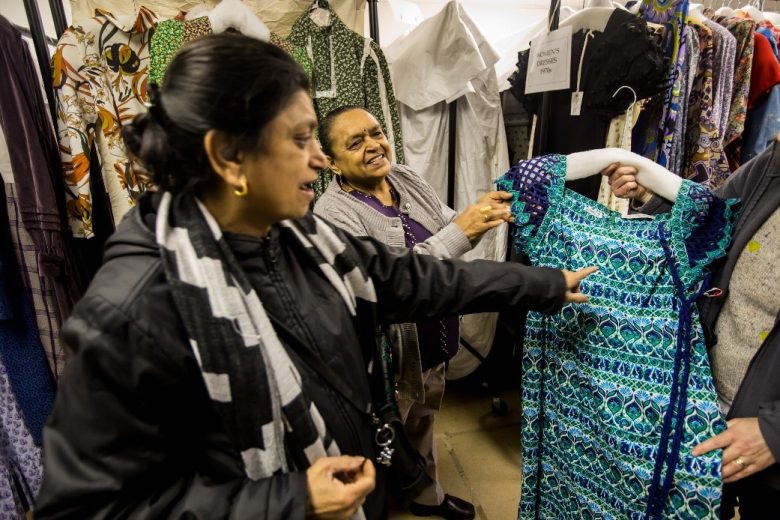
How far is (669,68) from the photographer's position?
1435 millimetres

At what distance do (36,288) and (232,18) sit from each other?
1.15 m

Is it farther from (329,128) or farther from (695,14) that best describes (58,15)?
(695,14)

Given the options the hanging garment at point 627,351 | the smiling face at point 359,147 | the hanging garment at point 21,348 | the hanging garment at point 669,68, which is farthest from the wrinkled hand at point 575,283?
the hanging garment at point 21,348

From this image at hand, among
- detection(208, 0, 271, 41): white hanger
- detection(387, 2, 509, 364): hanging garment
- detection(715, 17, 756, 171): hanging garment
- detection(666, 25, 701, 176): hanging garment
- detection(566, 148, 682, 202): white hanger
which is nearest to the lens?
detection(566, 148, 682, 202): white hanger

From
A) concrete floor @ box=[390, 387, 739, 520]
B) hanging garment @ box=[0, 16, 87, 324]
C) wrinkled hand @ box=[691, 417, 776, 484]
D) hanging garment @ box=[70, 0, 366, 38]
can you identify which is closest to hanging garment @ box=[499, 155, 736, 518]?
wrinkled hand @ box=[691, 417, 776, 484]

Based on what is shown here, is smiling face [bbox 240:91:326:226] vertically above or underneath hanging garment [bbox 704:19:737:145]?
underneath

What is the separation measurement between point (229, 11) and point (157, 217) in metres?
1.21

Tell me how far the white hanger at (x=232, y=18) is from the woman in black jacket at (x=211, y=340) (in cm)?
104

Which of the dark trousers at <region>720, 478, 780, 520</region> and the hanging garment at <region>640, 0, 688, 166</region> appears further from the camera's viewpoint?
the hanging garment at <region>640, 0, 688, 166</region>

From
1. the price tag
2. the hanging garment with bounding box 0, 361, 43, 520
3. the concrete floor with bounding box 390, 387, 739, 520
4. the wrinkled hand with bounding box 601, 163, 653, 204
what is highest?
the price tag

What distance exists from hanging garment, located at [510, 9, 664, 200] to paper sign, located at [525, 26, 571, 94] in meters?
0.19

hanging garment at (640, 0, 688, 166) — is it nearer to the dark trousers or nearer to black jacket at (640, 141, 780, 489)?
black jacket at (640, 141, 780, 489)

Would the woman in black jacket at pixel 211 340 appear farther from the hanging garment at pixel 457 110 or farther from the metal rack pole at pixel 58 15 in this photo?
the hanging garment at pixel 457 110

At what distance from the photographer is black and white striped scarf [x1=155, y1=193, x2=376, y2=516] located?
57 centimetres
